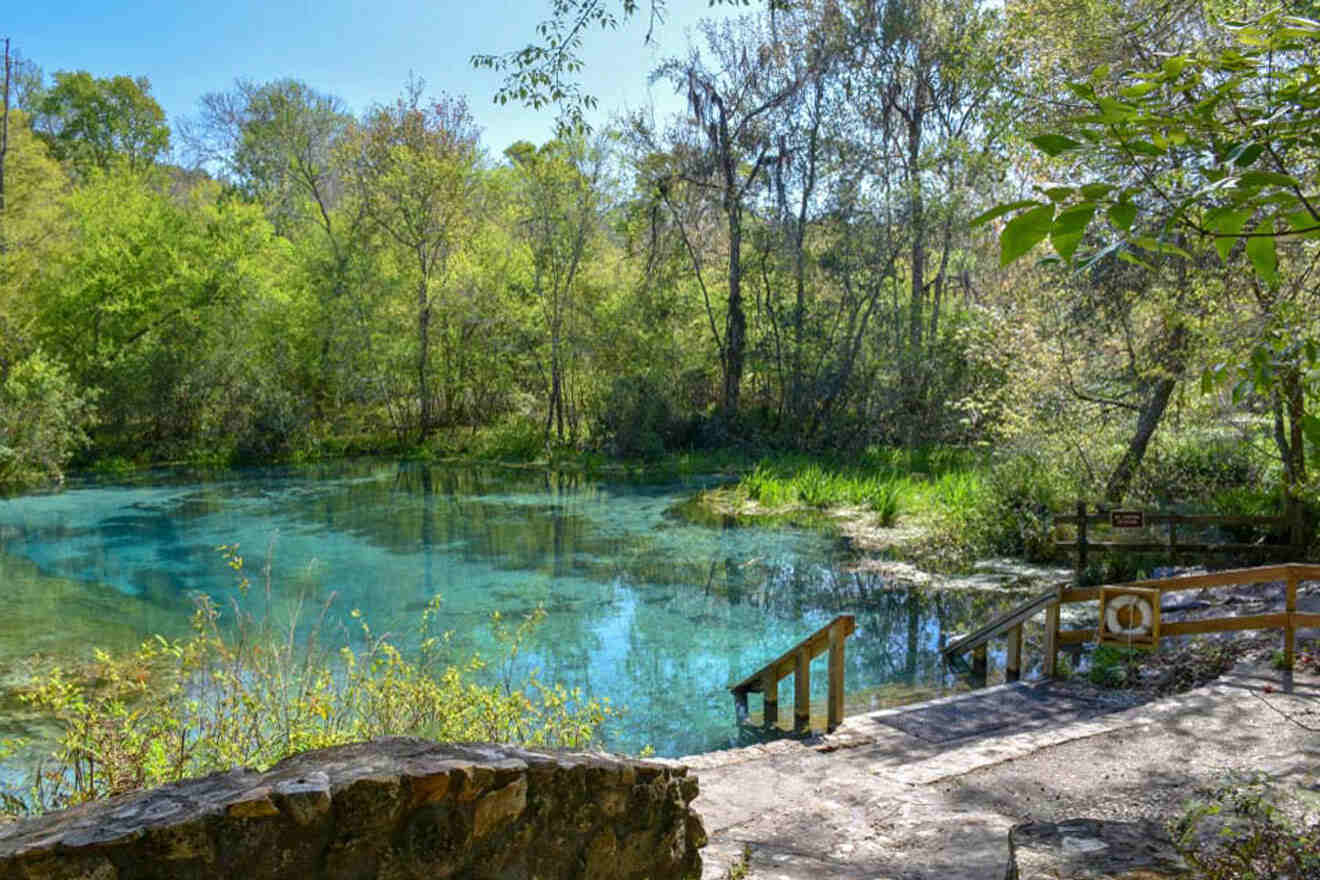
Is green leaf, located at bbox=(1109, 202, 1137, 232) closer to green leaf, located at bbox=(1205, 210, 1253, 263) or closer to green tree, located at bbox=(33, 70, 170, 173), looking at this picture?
green leaf, located at bbox=(1205, 210, 1253, 263)

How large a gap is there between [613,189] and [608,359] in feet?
16.4

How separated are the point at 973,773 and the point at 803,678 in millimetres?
2312

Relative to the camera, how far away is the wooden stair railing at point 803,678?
7520 mm

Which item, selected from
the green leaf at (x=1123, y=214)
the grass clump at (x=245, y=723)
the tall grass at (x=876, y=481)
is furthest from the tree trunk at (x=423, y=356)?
the green leaf at (x=1123, y=214)

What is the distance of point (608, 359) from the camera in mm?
29656

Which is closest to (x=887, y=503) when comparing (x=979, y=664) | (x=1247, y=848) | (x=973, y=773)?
(x=979, y=664)

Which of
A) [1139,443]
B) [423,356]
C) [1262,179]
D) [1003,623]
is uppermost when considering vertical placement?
[423,356]

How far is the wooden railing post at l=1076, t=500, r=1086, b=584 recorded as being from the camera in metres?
11.9

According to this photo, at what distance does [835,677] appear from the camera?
754 centimetres

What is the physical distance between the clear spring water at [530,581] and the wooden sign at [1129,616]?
2483 millimetres

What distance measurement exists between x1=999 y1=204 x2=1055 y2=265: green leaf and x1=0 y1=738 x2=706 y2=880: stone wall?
1.89 metres

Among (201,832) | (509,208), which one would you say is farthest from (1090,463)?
(509,208)

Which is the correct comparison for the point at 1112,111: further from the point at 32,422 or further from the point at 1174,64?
the point at 32,422

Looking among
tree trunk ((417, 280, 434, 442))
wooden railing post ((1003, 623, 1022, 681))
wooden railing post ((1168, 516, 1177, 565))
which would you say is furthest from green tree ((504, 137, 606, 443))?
wooden railing post ((1003, 623, 1022, 681))
